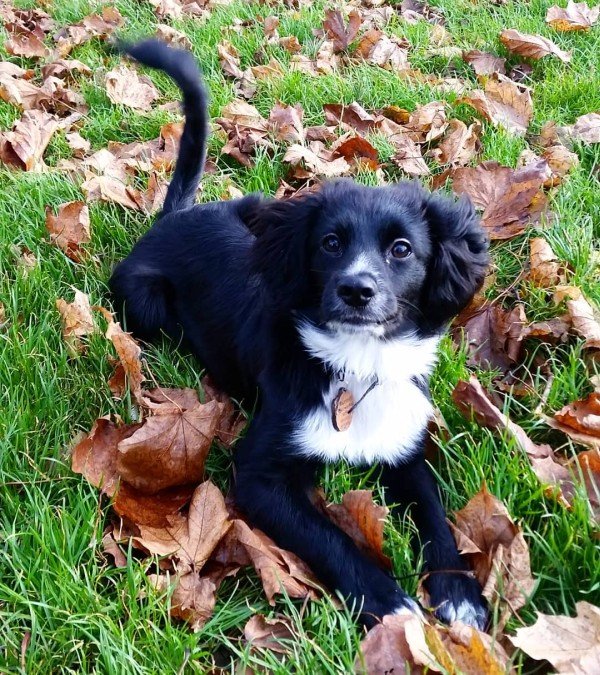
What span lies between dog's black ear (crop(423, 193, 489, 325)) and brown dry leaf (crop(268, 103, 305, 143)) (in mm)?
1604

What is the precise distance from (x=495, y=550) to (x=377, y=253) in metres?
0.89

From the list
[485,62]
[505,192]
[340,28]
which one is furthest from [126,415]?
[340,28]

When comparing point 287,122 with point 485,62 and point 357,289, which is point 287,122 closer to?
point 485,62

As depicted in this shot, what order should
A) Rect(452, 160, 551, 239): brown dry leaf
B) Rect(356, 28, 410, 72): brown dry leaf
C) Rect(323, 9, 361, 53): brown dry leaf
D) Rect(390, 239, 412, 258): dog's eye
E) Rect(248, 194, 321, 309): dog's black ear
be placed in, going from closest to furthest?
Rect(390, 239, 412, 258): dog's eye < Rect(248, 194, 321, 309): dog's black ear < Rect(452, 160, 551, 239): brown dry leaf < Rect(356, 28, 410, 72): brown dry leaf < Rect(323, 9, 361, 53): brown dry leaf

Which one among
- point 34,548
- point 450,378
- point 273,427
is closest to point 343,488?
point 273,427

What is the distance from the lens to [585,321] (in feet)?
7.76

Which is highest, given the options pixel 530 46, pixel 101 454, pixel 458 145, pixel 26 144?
pixel 530 46

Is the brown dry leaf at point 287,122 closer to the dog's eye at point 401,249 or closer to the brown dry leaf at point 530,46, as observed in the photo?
the brown dry leaf at point 530,46

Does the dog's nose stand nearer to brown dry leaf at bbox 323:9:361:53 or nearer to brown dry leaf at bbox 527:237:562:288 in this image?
brown dry leaf at bbox 527:237:562:288

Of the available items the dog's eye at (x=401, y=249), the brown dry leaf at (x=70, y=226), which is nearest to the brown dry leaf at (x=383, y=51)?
the brown dry leaf at (x=70, y=226)

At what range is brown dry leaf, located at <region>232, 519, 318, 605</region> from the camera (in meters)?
1.72

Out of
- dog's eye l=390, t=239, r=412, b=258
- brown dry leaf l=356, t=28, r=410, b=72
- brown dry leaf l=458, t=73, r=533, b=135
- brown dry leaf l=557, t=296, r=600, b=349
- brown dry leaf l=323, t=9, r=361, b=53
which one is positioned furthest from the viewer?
brown dry leaf l=323, t=9, r=361, b=53

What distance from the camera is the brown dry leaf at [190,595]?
1.64 metres

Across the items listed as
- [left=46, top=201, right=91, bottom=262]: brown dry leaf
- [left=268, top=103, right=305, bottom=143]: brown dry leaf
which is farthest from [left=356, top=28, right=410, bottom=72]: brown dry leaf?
[left=46, top=201, right=91, bottom=262]: brown dry leaf
